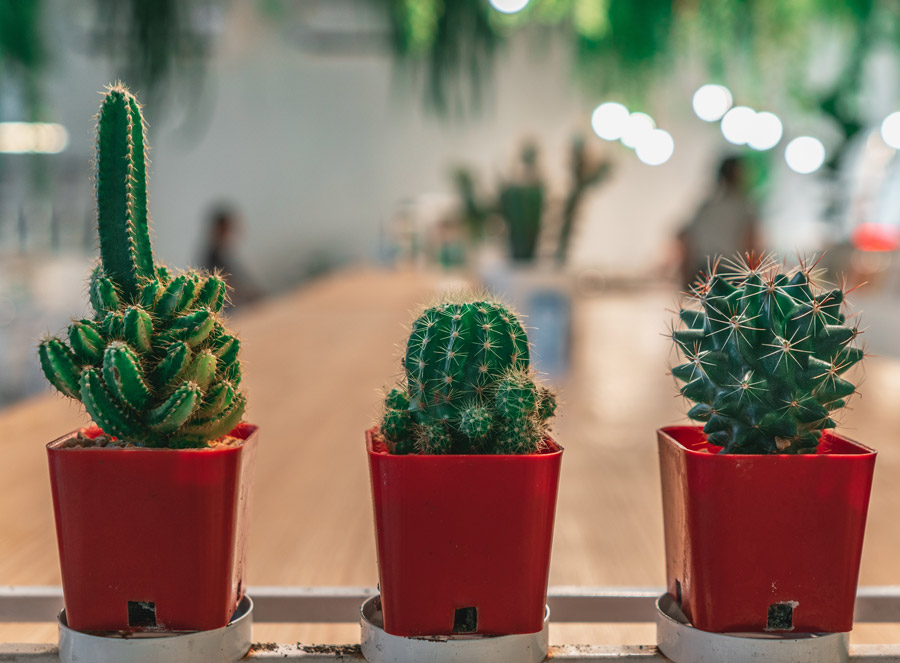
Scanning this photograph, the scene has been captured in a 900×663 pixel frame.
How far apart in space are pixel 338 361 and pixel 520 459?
149cm

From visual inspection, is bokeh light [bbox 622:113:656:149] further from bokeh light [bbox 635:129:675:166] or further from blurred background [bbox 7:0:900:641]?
bokeh light [bbox 635:129:675:166]

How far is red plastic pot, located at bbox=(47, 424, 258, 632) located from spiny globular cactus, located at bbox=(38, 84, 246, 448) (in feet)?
0.05

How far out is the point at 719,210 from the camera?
3.38 metres

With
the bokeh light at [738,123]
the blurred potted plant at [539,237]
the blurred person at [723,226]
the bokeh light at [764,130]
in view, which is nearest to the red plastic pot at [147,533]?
the blurred potted plant at [539,237]

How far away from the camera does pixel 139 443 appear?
1.20 feet

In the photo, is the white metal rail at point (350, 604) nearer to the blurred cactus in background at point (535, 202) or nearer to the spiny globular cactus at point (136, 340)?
the spiny globular cactus at point (136, 340)

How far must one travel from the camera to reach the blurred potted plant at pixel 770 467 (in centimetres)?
36

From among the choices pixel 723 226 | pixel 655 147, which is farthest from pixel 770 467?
pixel 655 147

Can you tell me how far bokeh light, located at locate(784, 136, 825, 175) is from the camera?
3973 mm

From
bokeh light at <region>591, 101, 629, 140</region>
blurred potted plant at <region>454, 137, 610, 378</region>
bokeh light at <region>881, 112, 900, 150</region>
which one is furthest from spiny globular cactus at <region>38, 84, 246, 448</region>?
bokeh light at <region>881, 112, 900, 150</region>

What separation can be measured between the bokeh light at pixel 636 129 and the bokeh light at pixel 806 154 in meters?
0.69

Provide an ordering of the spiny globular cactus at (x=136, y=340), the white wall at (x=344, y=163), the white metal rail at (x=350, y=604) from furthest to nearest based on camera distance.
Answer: the white wall at (x=344, y=163) < the white metal rail at (x=350, y=604) < the spiny globular cactus at (x=136, y=340)

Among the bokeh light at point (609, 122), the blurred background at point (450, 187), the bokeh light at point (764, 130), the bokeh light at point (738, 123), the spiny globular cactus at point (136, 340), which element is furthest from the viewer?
the bokeh light at point (609, 122)

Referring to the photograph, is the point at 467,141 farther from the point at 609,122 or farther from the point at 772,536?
the point at 772,536
